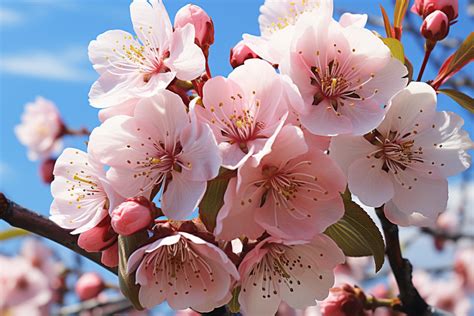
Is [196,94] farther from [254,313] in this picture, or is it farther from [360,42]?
[254,313]

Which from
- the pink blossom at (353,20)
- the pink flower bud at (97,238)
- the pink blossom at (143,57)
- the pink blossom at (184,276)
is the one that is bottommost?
the pink blossom at (184,276)

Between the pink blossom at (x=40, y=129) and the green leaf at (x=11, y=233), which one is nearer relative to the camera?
the green leaf at (x=11, y=233)

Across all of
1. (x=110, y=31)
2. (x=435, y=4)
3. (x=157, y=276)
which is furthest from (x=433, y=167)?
(x=110, y=31)

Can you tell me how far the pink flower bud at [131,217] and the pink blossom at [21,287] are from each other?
2.80 metres

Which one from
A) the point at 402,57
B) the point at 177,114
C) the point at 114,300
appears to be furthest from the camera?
the point at 114,300

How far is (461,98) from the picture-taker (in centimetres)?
140

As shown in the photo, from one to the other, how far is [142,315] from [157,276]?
3.23m

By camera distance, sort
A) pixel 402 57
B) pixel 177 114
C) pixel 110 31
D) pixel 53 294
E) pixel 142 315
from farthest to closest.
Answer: pixel 142 315 → pixel 53 294 → pixel 110 31 → pixel 402 57 → pixel 177 114

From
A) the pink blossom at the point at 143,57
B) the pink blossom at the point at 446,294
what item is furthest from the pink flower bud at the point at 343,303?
the pink blossom at the point at 446,294

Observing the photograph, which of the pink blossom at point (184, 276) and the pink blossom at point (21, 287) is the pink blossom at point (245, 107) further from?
the pink blossom at point (21, 287)

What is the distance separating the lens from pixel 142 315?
14.2 ft

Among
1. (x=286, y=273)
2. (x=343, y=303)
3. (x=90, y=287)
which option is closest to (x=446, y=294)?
(x=90, y=287)

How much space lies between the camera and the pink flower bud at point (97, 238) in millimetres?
1206

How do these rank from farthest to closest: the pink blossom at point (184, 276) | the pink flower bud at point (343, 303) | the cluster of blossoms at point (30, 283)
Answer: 1. the cluster of blossoms at point (30, 283)
2. the pink flower bud at point (343, 303)
3. the pink blossom at point (184, 276)
